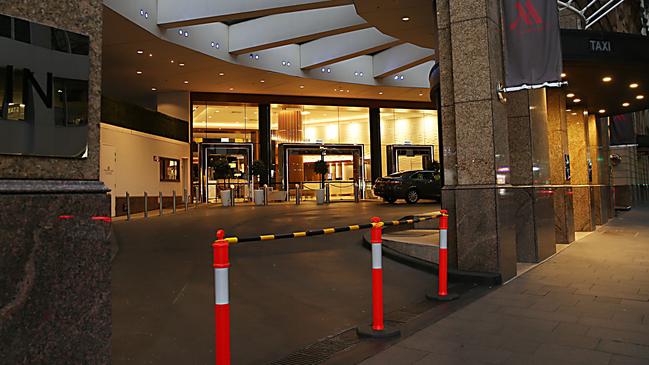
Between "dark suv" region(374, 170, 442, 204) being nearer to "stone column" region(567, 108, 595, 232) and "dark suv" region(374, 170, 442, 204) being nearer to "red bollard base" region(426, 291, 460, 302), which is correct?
"stone column" region(567, 108, 595, 232)

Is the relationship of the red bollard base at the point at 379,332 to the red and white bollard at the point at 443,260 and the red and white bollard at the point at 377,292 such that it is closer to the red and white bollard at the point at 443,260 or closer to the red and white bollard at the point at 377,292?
the red and white bollard at the point at 377,292

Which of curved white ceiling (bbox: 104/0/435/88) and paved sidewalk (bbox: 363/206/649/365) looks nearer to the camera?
paved sidewalk (bbox: 363/206/649/365)

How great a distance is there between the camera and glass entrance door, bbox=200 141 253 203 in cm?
2830

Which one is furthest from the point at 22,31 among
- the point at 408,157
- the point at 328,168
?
the point at 408,157

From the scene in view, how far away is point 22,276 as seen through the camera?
2379mm

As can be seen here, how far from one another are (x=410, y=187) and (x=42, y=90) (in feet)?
65.2

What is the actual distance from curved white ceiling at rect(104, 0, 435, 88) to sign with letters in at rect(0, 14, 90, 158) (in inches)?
391

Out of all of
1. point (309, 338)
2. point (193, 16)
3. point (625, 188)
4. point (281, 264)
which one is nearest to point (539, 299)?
point (309, 338)

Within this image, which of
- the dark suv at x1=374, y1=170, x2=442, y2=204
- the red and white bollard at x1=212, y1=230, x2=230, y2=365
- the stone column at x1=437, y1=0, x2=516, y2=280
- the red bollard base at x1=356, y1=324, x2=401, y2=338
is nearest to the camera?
the red and white bollard at x1=212, y1=230, x2=230, y2=365

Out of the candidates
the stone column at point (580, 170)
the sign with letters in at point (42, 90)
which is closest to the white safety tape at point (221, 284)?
the sign with letters in at point (42, 90)

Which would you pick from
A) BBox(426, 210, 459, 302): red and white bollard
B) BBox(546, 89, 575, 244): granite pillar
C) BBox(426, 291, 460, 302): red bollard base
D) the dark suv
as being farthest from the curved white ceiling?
BBox(426, 291, 460, 302): red bollard base

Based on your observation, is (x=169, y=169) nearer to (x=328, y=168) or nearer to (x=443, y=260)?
(x=328, y=168)

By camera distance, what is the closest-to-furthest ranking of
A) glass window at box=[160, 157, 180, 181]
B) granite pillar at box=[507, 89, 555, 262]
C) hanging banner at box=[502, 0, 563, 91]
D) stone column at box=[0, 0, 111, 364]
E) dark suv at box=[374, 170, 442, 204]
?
stone column at box=[0, 0, 111, 364]
hanging banner at box=[502, 0, 563, 91]
granite pillar at box=[507, 89, 555, 262]
dark suv at box=[374, 170, 442, 204]
glass window at box=[160, 157, 180, 181]

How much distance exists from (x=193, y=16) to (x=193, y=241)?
10347 mm
